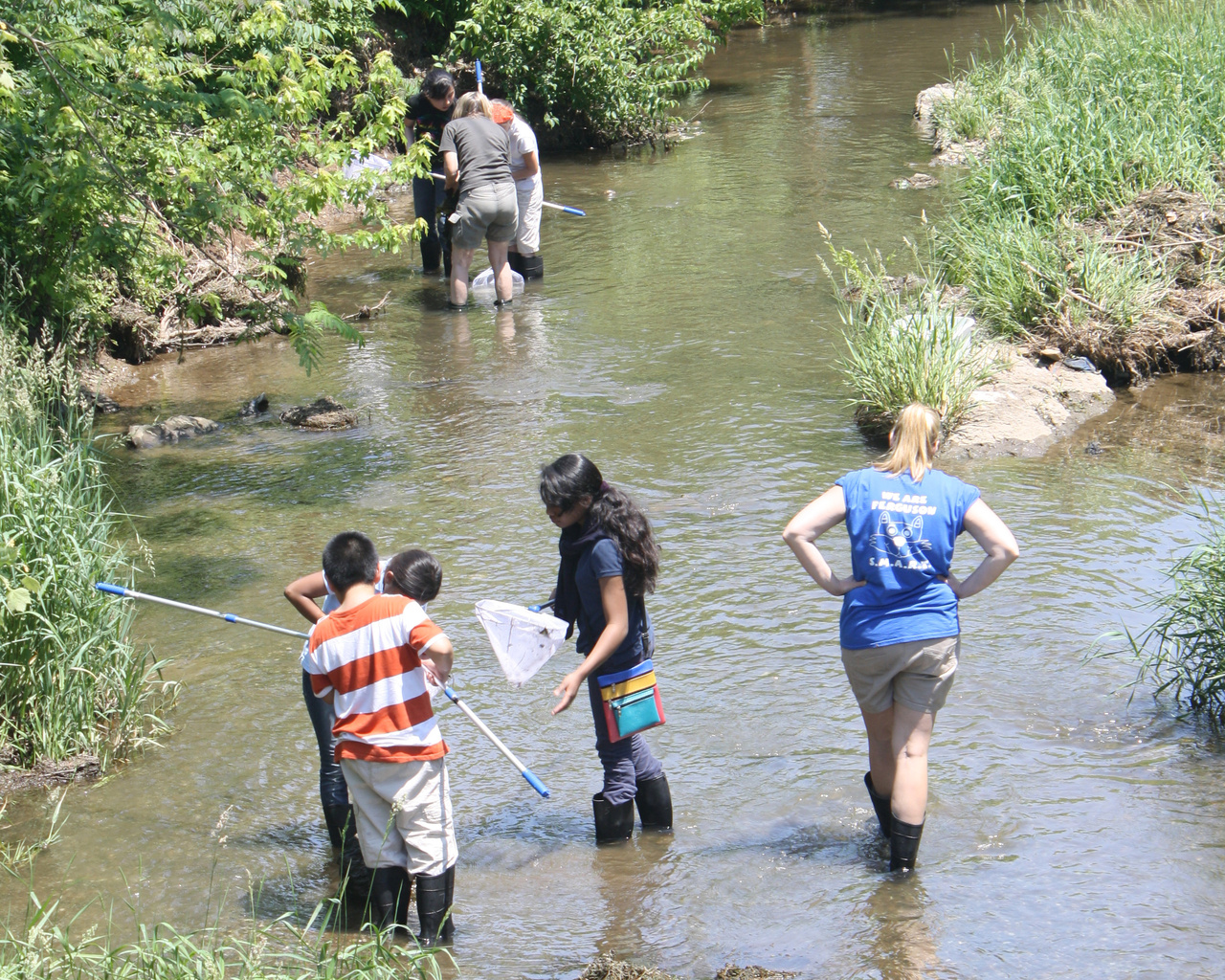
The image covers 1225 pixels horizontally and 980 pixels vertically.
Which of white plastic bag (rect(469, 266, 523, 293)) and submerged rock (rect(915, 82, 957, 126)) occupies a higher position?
submerged rock (rect(915, 82, 957, 126))

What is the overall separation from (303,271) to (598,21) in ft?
23.3

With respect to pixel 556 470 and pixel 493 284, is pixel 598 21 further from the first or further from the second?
pixel 556 470

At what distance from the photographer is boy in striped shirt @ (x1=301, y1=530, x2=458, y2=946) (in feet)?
13.3

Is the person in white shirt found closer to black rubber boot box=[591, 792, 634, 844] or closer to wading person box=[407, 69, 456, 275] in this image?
wading person box=[407, 69, 456, 275]

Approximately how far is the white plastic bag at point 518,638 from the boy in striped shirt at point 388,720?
503 mm

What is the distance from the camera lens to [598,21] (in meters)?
17.6

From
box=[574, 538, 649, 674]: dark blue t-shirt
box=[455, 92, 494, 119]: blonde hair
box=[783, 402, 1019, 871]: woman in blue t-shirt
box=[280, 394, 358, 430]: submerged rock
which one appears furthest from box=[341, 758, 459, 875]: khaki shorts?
box=[455, 92, 494, 119]: blonde hair

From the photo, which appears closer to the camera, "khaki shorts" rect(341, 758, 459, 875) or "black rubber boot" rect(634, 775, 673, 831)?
"khaki shorts" rect(341, 758, 459, 875)

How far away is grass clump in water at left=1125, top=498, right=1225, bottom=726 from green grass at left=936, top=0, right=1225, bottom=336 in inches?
173

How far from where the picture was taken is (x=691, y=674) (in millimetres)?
6043

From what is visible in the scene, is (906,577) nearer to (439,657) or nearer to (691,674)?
(439,657)

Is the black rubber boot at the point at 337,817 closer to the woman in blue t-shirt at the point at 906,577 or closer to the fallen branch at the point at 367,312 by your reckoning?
the woman in blue t-shirt at the point at 906,577

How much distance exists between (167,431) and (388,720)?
601cm

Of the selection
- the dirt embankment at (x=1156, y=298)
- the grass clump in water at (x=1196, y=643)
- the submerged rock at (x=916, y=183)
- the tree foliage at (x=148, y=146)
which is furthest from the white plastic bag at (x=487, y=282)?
the grass clump in water at (x=1196, y=643)
